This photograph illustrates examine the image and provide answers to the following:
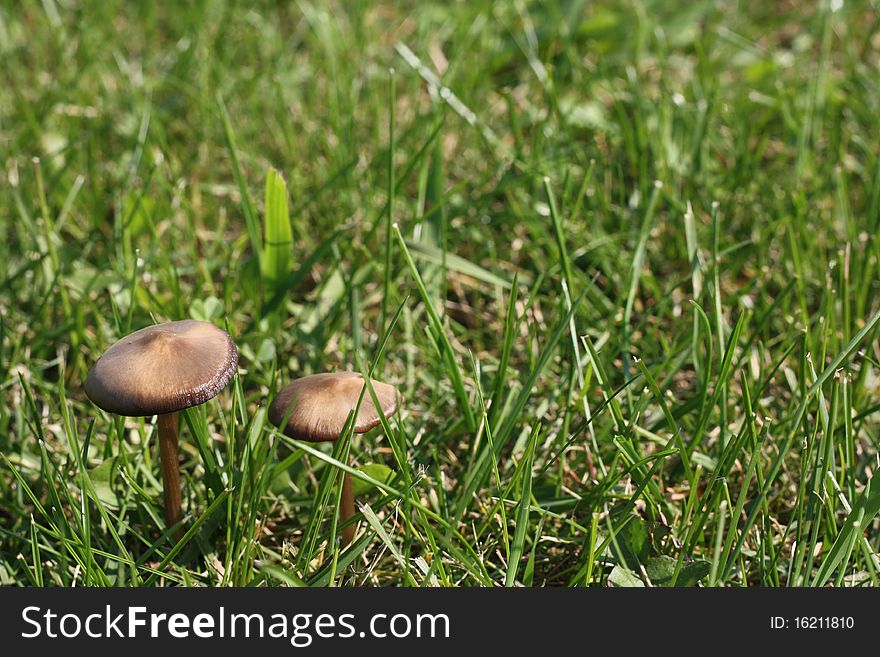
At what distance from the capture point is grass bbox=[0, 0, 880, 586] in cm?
205

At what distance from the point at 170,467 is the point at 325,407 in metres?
0.39

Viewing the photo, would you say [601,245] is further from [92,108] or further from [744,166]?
[92,108]

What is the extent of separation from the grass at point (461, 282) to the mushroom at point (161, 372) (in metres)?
0.21

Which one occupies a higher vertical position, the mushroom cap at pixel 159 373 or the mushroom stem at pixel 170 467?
the mushroom cap at pixel 159 373

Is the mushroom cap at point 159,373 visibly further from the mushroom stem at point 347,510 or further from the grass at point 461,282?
the mushroom stem at point 347,510

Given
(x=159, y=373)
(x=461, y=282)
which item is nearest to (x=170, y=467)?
(x=159, y=373)

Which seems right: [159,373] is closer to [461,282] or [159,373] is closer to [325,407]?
[325,407]

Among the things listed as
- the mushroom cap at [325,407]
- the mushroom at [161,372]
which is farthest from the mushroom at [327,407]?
the mushroom at [161,372]

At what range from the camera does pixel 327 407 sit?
191 centimetres

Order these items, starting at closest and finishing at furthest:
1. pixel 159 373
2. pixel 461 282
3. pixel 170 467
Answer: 1. pixel 159 373
2. pixel 170 467
3. pixel 461 282

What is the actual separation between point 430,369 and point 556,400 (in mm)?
384

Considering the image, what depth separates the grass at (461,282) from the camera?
2.05 meters

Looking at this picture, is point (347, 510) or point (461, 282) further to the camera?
point (461, 282)

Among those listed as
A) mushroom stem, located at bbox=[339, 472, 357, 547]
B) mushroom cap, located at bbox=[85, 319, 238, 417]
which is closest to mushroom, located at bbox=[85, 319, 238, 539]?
mushroom cap, located at bbox=[85, 319, 238, 417]
